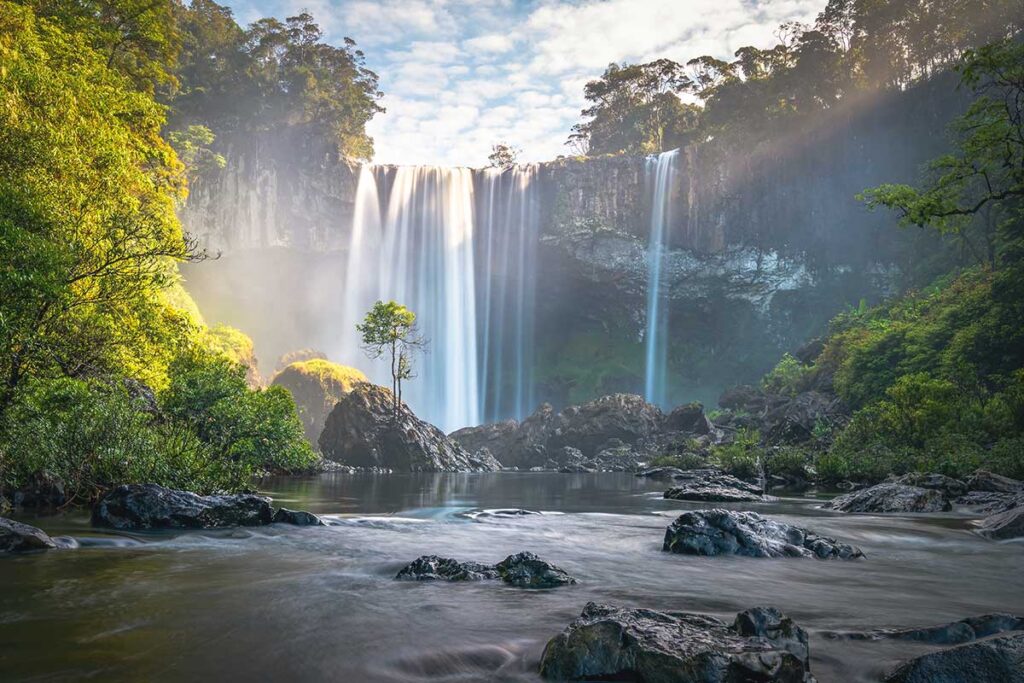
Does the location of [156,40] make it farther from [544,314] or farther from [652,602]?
[544,314]

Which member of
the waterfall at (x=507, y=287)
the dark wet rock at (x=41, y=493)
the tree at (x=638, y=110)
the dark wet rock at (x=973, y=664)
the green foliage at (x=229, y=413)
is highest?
the tree at (x=638, y=110)

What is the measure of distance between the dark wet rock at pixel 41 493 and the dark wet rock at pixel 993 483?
21135 mm

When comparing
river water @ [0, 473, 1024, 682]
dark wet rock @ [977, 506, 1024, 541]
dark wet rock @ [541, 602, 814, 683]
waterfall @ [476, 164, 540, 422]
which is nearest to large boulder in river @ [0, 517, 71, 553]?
river water @ [0, 473, 1024, 682]

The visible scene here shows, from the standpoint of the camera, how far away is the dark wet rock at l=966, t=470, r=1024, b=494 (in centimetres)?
1530

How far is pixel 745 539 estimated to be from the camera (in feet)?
27.9

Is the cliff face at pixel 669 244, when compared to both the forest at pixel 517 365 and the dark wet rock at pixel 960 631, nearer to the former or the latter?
the forest at pixel 517 365

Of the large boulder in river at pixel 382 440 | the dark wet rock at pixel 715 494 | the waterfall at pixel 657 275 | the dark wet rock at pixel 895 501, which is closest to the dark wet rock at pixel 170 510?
the dark wet rock at pixel 715 494

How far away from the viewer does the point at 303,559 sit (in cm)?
749

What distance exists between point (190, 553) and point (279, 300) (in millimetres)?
60815

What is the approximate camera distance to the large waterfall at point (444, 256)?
59219mm

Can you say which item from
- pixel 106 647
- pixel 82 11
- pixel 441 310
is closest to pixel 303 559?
pixel 106 647

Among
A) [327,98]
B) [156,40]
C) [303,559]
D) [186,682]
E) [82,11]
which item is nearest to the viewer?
[186,682]

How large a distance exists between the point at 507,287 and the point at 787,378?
2939 centimetres

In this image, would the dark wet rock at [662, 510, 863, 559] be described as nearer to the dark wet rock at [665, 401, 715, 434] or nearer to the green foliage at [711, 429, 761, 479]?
the green foliage at [711, 429, 761, 479]
